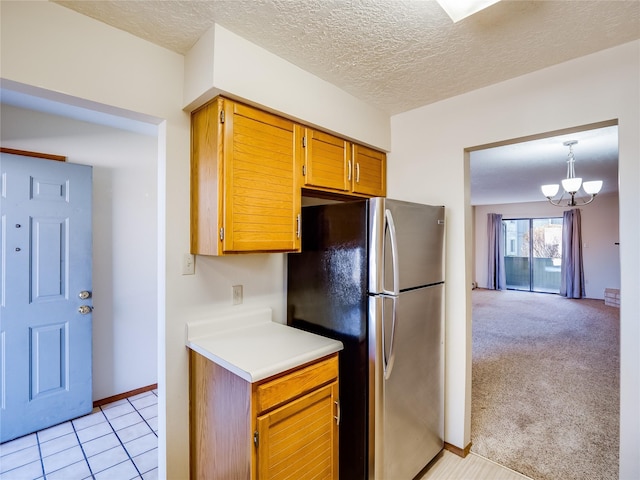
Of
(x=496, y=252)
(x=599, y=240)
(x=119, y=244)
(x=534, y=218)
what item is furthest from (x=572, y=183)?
(x=496, y=252)

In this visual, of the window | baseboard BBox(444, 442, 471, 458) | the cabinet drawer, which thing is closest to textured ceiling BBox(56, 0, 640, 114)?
the cabinet drawer

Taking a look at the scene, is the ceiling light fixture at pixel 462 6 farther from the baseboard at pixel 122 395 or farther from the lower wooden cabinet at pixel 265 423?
the baseboard at pixel 122 395

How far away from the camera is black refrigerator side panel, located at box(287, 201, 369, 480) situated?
5.55 ft

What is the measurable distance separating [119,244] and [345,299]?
224 centimetres

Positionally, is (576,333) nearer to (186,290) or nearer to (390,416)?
(390,416)

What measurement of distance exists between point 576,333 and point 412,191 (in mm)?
4604

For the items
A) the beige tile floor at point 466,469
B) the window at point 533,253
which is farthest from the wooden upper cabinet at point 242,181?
the window at point 533,253

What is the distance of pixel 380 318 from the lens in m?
1.65

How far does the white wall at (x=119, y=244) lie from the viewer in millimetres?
2656

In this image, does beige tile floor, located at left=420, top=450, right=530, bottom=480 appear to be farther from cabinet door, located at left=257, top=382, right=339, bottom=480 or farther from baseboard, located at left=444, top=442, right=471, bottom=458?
cabinet door, located at left=257, top=382, right=339, bottom=480

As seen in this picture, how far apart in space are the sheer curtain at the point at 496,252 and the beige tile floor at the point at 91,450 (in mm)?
9034

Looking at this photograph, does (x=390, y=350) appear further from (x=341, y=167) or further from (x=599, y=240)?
(x=599, y=240)

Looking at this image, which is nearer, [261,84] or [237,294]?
[261,84]

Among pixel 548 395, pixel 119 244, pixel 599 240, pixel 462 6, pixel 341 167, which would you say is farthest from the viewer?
pixel 599 240
